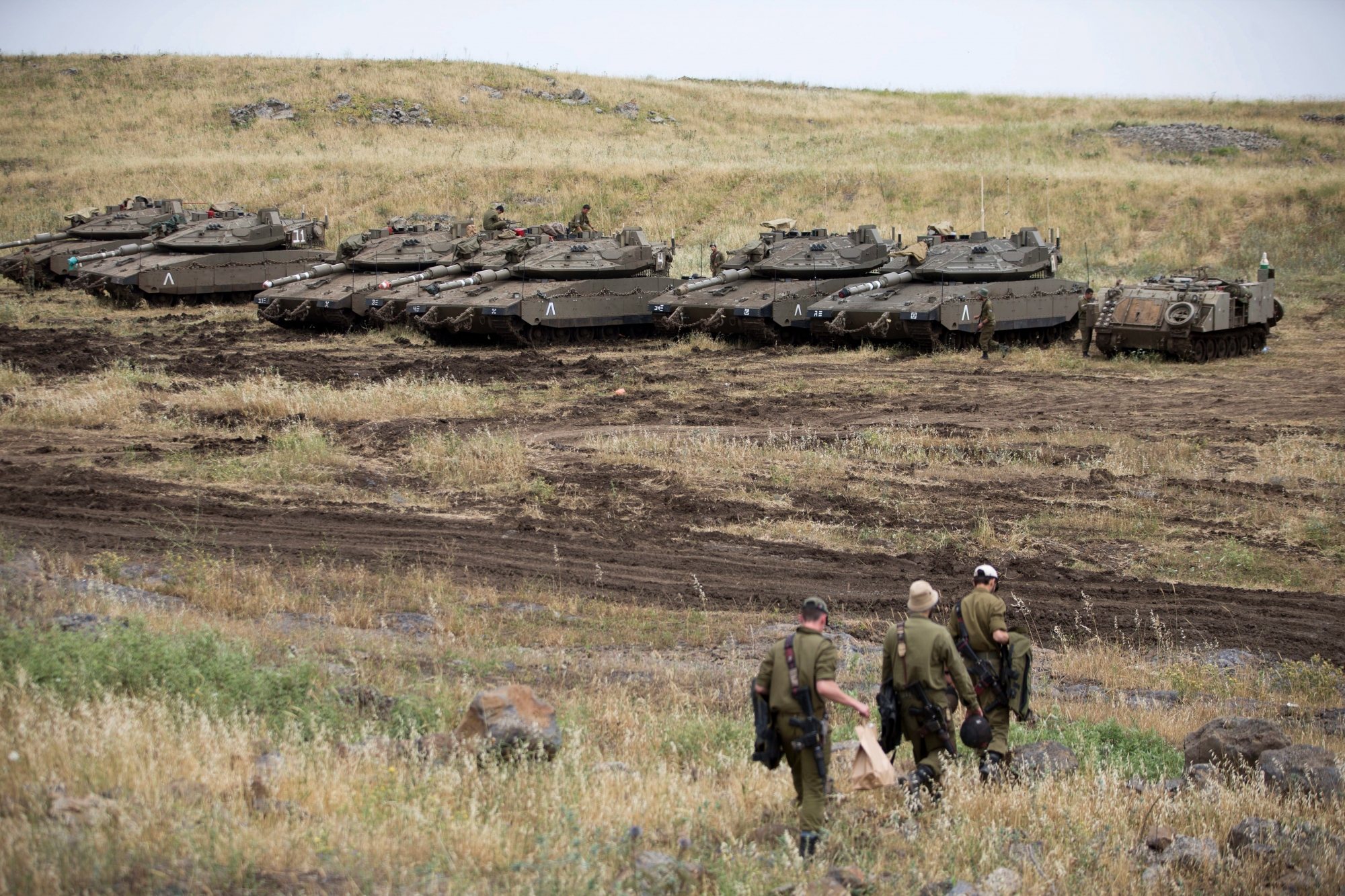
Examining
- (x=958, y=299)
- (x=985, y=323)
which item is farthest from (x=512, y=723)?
(x=985, y=323)

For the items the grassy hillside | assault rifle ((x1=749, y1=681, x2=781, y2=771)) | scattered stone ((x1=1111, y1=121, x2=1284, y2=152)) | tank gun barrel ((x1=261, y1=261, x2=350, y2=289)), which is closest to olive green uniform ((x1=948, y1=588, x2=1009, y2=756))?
assault rifle ((x1=749, y1=681, x2=781, y2=771))

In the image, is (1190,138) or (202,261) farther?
(1190,138)

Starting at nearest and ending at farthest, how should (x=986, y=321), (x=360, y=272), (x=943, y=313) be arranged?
(x=943, y=313)
(x=986, y=321)
(x=360, y=272)

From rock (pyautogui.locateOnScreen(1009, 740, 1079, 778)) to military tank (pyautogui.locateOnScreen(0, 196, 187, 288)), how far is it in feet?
90.1

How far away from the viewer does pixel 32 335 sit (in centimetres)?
2156

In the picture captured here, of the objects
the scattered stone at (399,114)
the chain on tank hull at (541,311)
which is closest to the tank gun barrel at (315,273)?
the chain on tank hull at (541,311)

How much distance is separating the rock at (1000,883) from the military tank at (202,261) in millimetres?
23491

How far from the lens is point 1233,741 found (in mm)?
5984

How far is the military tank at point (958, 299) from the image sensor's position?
63.9 feet

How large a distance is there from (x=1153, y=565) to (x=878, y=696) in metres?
5.13

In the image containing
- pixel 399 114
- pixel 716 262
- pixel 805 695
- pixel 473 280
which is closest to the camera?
pixel 805 695

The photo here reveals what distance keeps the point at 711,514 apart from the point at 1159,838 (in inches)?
247

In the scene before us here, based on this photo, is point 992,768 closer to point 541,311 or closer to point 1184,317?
point 1184,317

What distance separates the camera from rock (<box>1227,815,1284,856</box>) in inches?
192
